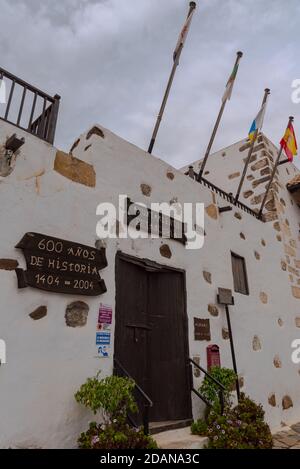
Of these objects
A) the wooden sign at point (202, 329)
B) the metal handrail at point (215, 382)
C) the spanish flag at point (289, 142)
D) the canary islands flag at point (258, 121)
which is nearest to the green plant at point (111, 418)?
the metal handrail at point (215, 382)

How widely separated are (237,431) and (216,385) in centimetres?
61

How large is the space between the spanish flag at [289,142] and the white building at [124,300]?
6.06 ft

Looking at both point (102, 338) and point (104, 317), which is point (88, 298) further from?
point (102, 338)

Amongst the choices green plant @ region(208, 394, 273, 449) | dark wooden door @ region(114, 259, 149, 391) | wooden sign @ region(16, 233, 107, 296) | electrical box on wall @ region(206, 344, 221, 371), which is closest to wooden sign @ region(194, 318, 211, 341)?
electrical box on wall @ region(206, 344, 221, 371)

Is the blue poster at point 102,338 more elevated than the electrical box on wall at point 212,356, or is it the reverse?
the blue poster at point 102,338

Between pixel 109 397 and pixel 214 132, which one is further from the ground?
pixel 214 132

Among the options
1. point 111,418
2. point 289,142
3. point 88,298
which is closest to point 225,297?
point 88,298

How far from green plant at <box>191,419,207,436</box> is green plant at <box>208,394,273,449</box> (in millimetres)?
103

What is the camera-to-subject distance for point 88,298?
327 centimetres

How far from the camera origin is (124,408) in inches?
113

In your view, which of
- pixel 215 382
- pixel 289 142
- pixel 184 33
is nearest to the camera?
pixel 215 382

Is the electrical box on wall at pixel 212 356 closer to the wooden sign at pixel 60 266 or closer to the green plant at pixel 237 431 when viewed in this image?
the green plant at pixel 237 431

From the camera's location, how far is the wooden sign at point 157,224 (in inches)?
161

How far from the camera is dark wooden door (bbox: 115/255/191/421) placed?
3.67 metres
